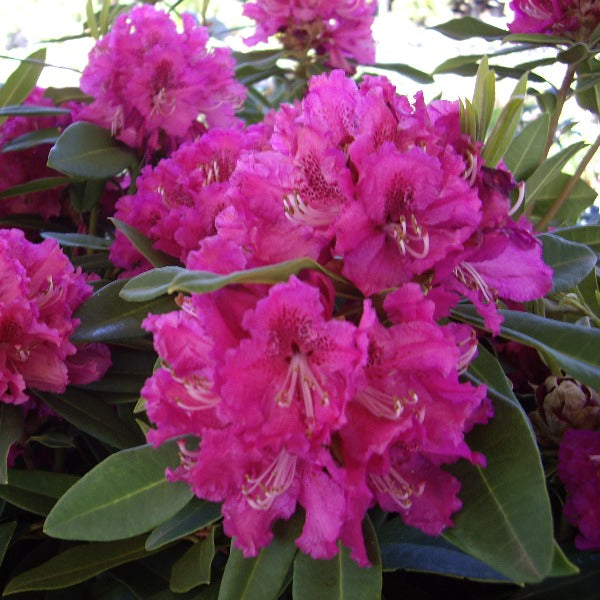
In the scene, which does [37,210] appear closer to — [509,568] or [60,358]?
[60,358]

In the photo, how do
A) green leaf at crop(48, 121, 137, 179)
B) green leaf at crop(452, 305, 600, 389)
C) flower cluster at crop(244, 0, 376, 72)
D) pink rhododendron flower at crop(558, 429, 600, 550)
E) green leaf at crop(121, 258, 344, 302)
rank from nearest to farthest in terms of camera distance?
green leaf at crop(121, 258, 344, 302) < green leaf at crop(452, 305, 600, 389) < pink rhododendron flower at crop(558, 429, 600, 550) < green leaf at crop(48, 121, 137, 179) < flower cluster at crop(244, 0, 376, 72)

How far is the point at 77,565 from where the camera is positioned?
0.73 m

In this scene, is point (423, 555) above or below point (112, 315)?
below

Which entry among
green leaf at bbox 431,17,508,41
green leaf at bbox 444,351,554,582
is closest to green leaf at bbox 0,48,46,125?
green leaf at bbox 431,17,508,41

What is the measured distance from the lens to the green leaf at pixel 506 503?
454mm

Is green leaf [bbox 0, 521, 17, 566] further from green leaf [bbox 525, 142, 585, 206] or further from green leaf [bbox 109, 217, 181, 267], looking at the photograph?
green leaf [bbox 525, 142, 585, 206]

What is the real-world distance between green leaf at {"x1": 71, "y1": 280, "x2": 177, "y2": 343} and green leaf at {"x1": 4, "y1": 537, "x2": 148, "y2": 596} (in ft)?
0.65

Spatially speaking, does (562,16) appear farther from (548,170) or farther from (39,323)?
(39,323)

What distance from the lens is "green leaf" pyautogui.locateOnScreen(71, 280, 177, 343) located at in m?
0.69

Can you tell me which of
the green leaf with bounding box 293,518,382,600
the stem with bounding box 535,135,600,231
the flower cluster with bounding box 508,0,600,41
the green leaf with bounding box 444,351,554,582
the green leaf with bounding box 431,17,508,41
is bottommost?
the green leaf with bounding box 293,518,382,600

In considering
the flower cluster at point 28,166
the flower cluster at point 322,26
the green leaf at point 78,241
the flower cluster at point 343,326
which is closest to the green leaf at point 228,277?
the flower cluster at point 343,326

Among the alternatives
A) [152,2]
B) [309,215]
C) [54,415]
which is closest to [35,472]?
[54,415]

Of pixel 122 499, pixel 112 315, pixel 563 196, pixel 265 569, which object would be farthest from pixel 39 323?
pixel 563 196

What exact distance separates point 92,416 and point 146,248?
0.58 feet
